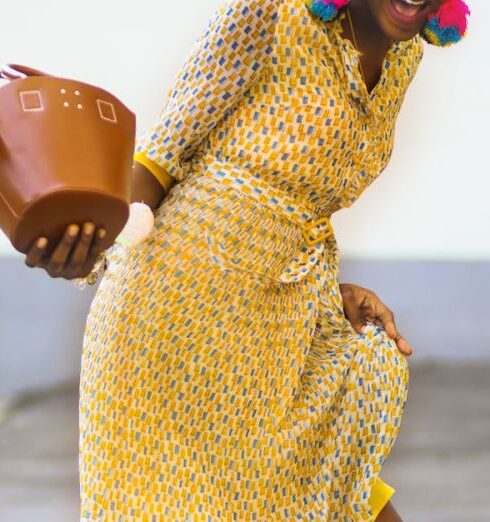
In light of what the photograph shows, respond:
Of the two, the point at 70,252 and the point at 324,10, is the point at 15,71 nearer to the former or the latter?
the point at 70,252

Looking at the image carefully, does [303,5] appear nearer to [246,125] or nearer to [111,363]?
[246,125]

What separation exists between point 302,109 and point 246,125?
0.26 ft

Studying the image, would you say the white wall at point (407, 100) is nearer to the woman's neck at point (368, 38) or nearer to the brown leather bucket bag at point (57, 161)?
the woman's neck at point (368, 38)

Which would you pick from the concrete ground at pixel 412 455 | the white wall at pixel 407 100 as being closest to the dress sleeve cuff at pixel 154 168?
the concrete ground at pixel 412 455

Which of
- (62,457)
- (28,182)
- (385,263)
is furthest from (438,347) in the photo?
(28,182)

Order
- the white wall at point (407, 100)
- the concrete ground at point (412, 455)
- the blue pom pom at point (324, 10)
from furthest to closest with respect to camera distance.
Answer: the white wall at point (407, 100)
the concrete ground at point (412, 455)
the blue pom pom at point (324, 10)

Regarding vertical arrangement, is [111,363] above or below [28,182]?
below

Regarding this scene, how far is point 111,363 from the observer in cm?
160

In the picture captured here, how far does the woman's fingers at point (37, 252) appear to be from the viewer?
1328mm

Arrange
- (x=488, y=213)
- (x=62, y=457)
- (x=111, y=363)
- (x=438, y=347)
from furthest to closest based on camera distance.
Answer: (x=438, y=347)
(x=488, y=213)
(x=62, y=457)
(x=111, y=363)

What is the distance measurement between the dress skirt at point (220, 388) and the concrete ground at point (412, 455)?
131 cm

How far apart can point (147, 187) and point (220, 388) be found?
0.28m

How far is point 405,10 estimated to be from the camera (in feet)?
5.33

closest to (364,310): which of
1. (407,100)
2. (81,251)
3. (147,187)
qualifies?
(147,187)
